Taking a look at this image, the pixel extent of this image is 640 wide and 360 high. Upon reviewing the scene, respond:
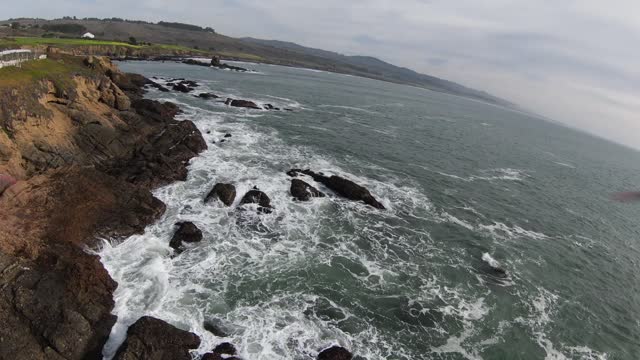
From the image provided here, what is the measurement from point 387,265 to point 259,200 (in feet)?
39.1

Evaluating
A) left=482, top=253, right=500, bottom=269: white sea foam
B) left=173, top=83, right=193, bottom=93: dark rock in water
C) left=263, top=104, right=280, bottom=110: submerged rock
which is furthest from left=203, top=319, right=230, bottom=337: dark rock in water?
left=173, top=83, right=193, bottom=93: dark rock in water

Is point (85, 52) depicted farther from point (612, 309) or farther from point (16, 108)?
point (612, 309)

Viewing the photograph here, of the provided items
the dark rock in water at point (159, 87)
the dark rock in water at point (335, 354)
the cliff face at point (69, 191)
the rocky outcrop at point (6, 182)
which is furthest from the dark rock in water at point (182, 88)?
the dark rock in water at point (335, 354)

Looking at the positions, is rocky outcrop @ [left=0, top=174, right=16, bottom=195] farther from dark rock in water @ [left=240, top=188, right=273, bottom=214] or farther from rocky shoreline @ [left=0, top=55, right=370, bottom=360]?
dark rock in water @ [left=240, top=188, right=273, bottom=214]

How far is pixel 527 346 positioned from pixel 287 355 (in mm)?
13270

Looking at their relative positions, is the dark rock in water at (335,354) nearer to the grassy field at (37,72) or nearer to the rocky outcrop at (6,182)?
the rocky outcrop at (6,182)

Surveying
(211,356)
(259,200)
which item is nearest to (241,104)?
(259,200)

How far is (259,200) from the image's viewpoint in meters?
30.1

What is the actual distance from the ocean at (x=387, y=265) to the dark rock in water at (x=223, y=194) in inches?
24.6

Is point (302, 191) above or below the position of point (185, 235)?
above

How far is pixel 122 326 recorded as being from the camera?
1711cm

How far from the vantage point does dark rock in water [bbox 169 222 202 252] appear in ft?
77.7

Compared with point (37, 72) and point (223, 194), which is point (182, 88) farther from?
point (223, 194)

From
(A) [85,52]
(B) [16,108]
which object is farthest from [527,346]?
(A) [85,52]
